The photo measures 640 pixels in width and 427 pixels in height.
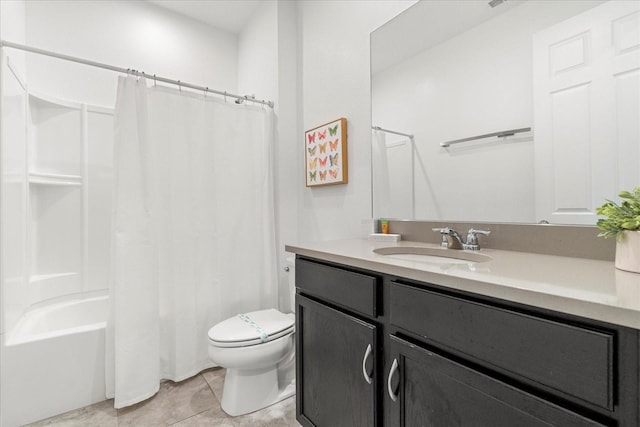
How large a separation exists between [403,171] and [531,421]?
1.10 metres

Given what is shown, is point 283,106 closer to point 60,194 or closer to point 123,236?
point 123,236

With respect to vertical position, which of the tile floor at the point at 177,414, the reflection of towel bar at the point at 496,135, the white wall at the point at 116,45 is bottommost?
the tile floor at the point at 177,414

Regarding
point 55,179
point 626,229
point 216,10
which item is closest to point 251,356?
point 626,229

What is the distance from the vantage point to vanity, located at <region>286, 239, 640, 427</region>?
50cm

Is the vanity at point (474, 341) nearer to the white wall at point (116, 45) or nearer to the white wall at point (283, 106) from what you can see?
the white wall at point (283, 106)

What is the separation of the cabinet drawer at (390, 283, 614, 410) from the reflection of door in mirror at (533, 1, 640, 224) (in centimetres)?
59

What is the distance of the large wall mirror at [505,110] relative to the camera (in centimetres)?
88

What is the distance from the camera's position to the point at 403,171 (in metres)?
1.48

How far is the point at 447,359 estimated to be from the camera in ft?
2.38

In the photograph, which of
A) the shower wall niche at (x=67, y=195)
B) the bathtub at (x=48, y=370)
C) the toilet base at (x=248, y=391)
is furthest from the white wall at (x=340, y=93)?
the shower wall niche at (x=67, y=195)

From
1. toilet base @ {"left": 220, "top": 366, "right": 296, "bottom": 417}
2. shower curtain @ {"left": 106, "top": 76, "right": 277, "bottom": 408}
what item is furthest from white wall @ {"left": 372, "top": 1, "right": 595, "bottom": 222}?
toilet base @ {"left": 220, "top": 366, "right": 296, "bottom": 417}

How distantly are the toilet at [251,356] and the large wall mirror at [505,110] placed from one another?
875mm

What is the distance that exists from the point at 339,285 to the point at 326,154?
1033 mm

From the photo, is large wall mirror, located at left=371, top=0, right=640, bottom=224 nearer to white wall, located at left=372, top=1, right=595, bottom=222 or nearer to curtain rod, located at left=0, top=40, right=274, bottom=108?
white wall, located at left=372, top=1, right=595, bottom=222
